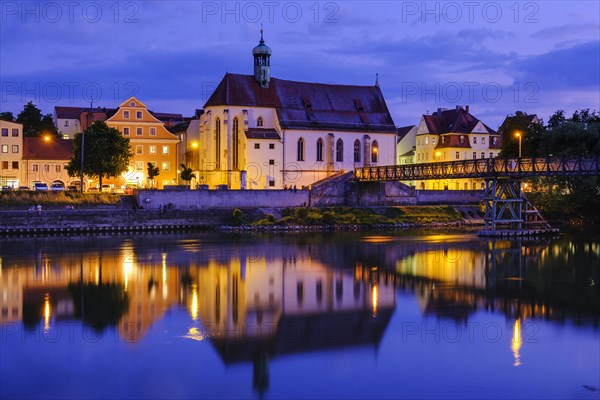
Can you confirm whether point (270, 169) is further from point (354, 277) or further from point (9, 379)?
point (9, 379)

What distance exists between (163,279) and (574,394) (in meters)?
21.3

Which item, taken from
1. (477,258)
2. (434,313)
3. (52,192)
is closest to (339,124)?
(52,192)

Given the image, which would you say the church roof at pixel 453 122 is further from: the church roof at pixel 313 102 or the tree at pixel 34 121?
the tree at pixel 34 121

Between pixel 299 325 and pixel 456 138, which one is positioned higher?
pixel 456 138

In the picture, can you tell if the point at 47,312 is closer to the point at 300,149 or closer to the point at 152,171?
the point at 300,149

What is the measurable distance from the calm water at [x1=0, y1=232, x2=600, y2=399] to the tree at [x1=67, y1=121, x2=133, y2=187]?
2691 cm

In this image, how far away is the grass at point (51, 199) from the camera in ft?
210

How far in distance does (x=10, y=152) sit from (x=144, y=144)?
14.1 metres

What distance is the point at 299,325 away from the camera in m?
25.8

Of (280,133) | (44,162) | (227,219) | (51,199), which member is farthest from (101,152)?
(280,133)

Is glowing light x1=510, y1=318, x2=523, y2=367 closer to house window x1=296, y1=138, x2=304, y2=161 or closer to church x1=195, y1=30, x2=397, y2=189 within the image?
church x1=195, y1=30, x2=397, y2=189

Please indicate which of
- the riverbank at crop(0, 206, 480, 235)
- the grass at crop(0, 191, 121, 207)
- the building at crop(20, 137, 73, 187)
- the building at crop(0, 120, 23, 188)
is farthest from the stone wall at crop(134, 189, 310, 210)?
the building at crop(0, 120, 23, 188)

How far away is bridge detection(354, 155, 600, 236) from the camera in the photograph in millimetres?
56031

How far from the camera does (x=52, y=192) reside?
66.3 meters
